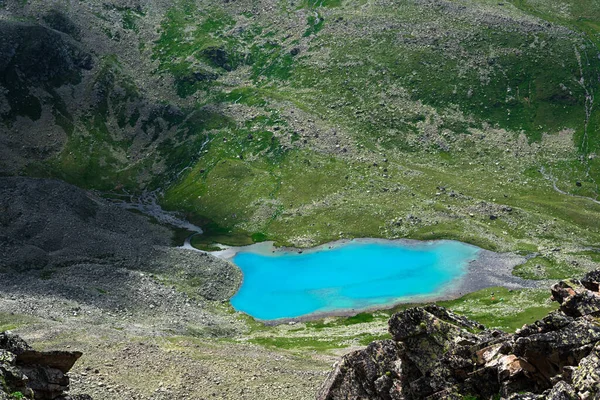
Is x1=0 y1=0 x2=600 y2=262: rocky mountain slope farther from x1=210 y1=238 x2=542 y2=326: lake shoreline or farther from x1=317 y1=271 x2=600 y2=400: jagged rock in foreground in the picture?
x1=317 y1=271 x2=600 y2=400: jagged rock in foreground

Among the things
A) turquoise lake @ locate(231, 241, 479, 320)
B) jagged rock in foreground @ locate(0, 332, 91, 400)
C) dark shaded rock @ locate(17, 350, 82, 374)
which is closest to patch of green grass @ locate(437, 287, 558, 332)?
turquoise lake @ locate(231, 241, 479, 320)

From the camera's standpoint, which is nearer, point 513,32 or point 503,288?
point 503,288

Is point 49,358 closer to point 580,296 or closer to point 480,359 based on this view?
point 480,359

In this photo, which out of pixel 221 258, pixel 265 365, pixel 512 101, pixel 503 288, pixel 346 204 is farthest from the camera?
pixel 512 101

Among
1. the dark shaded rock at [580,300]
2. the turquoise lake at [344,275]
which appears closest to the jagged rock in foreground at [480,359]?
the dark shaded rock at [580,300]

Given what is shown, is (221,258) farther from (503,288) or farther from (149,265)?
(503,288)

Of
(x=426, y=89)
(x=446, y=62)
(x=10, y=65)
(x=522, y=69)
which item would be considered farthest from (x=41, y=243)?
(x=522, y=69)

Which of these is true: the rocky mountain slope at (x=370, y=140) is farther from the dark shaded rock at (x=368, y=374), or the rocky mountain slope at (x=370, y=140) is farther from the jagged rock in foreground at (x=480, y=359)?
the jagged rock in foreground at (x=480, y=359)
